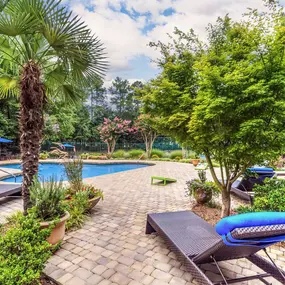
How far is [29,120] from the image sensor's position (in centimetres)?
351

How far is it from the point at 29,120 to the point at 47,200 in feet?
4.65

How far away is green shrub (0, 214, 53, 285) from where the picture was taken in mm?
1827

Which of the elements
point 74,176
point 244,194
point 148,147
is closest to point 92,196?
point 74,176

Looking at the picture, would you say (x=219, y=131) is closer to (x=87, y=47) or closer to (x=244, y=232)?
(x=244, y=232)

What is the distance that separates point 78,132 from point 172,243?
85.7 ft

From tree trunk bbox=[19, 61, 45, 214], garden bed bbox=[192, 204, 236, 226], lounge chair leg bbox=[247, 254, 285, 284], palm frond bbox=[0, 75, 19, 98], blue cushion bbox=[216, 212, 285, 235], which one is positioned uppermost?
palm frond bbox=[0, 75, 19, 98]

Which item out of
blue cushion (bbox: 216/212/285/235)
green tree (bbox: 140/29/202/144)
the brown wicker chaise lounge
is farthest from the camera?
green tree (bbox: 140/29/202/144)

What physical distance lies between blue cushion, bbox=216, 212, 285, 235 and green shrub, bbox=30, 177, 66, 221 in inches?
108

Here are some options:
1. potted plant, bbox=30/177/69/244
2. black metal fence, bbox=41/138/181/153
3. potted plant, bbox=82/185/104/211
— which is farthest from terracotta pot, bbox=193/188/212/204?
black metal fence, bbox=41/138/181/153

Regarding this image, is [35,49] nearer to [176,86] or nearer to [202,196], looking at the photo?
[176,86]

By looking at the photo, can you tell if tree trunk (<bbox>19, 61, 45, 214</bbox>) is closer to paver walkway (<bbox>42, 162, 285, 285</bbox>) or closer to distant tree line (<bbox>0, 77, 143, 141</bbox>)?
paver walkway (<bbox>42, 162, 285, 285</bbox>)

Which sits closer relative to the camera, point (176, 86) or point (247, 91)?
point (247, 91)

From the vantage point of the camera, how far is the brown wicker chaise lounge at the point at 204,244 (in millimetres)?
1732

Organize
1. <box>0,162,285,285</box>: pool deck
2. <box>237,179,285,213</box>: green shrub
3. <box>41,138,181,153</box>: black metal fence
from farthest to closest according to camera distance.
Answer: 1. <box>41,138,181,153</box>: black metal fence
2. <box>237,179,285,213</box>: green shrub
3. <box>0,162,285,285</box>: pool deck
